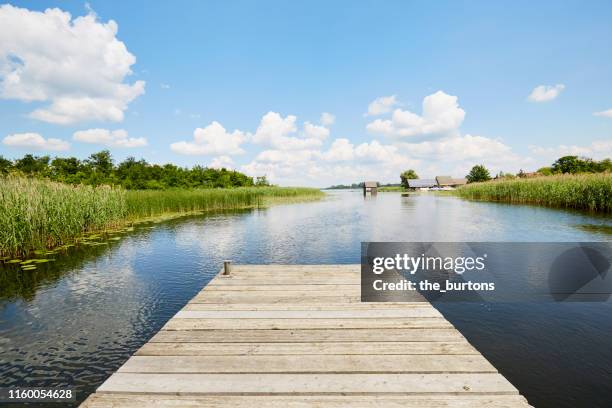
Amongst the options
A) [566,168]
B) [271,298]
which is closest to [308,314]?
[271,298]

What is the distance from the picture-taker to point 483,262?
33.4 feet

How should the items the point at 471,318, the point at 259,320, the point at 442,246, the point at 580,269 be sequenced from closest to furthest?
the point at 259,320, the point at 471,318, the point at 580,269, the point at 442,246

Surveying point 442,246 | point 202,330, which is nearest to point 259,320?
point 202,330

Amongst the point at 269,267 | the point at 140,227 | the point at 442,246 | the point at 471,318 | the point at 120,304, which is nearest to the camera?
the point at 471,318

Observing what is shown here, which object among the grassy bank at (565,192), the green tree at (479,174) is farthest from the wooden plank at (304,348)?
A: the green tree at (479,174)

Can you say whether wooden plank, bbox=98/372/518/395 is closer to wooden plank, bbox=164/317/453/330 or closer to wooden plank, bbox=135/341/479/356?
wooden plank, bbox=135/341/479/356

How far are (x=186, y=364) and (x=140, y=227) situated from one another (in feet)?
56.7

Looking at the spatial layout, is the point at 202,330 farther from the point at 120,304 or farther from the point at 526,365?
the point at 526,365

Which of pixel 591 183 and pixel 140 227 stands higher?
pixel 591 183

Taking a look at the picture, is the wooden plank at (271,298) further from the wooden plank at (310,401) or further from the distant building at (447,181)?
the distant building at (447,181)

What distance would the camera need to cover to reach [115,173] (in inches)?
1987

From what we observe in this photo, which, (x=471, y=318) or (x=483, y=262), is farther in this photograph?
(x=483, y=262)

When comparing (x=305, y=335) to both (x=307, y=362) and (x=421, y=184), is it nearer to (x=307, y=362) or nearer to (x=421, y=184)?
(x=307, y=362)

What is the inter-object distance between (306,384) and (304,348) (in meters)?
0.71
